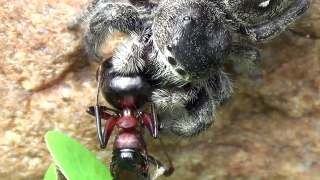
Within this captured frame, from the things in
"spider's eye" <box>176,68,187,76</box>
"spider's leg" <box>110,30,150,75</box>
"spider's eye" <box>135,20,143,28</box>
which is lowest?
"spider's eye" <box>176,68,187,76</box>

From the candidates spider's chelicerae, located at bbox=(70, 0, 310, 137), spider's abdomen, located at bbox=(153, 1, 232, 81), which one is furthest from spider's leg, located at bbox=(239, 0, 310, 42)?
spider's abdomen, located at bbox=(153, 1, 232, 81)

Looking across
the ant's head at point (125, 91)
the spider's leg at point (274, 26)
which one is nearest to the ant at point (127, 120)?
the ant's head at point (125, 91)

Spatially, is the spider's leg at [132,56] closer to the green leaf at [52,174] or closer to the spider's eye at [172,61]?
the spider's eye at [172,61]

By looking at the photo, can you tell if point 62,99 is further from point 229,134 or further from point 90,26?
point 229,134

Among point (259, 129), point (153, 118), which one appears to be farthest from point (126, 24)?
point (259, 129)

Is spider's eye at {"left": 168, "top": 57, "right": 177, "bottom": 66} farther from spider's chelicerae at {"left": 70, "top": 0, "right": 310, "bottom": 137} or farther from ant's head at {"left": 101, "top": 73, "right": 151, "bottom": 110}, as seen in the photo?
ant's head at {"left": 101, "top": 73, "right": 151, "bottom": 110}

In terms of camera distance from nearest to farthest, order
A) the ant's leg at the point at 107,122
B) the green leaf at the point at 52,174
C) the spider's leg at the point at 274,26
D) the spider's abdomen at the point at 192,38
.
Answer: the spider's abdomen at the point at 192,38 < the green leaf at the point at 52,174 < the ant's leg at the point at 107,122 < the spider's leg at the point at 274,26
